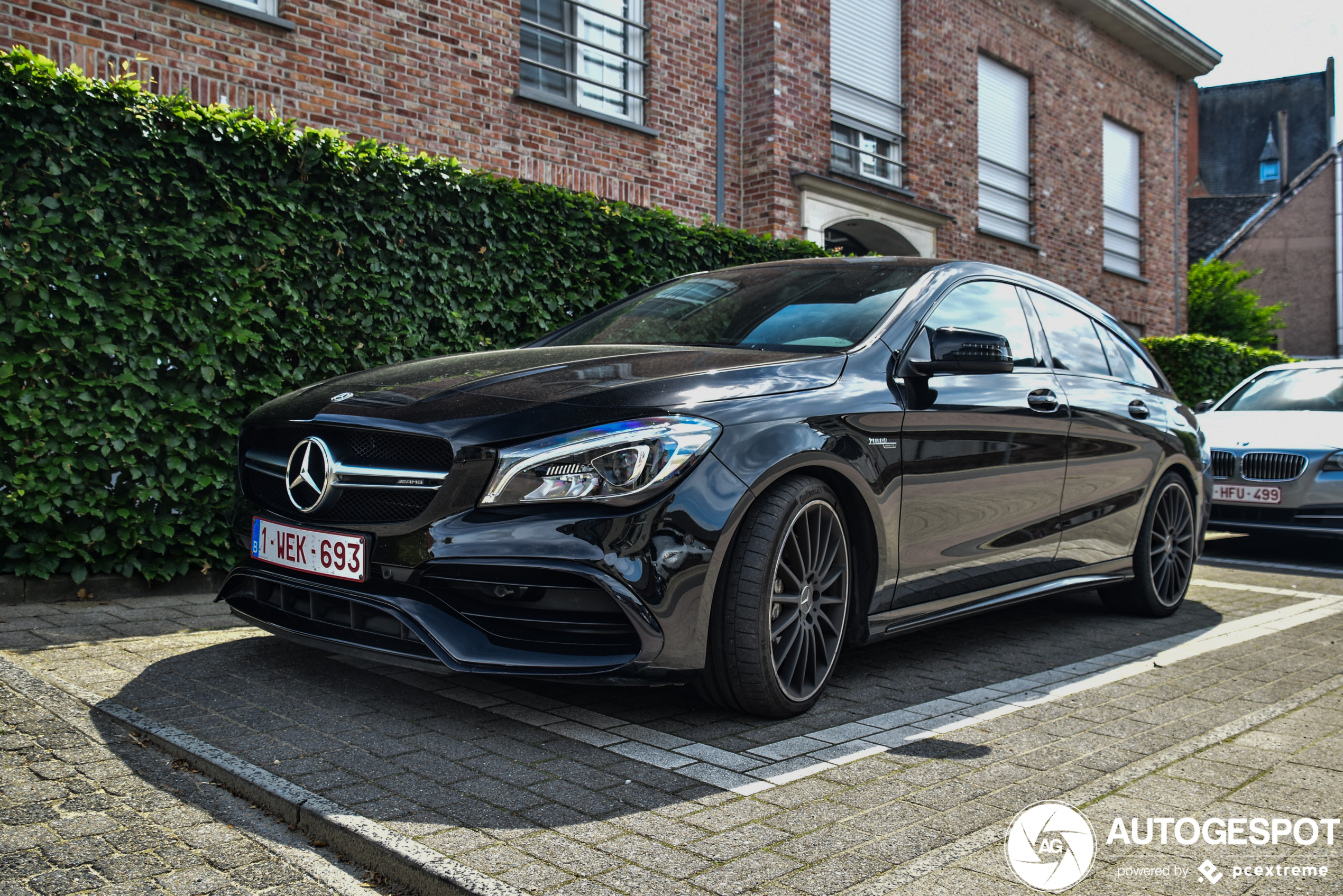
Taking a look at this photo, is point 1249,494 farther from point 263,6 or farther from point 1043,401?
point 263,6

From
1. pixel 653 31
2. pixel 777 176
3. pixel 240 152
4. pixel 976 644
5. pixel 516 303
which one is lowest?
pixel 976 644

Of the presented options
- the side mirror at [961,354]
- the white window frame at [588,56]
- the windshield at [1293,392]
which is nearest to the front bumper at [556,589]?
the side mirror at [961,354]

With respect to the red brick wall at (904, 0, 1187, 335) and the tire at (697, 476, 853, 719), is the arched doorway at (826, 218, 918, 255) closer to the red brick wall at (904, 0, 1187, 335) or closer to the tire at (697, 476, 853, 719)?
the red brick wall at (904, 0, 1187, 335)

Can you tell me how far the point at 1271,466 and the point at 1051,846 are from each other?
683 cm

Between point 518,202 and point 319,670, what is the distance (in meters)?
3.57

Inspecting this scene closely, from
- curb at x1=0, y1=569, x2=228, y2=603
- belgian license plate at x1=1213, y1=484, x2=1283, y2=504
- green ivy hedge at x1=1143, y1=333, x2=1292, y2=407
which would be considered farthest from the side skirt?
green ivy hedge at x1=1143, y1=333, x2=1292, y2=407

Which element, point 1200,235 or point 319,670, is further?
point 1200,235

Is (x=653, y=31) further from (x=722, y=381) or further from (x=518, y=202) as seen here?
(x=722, y=381)

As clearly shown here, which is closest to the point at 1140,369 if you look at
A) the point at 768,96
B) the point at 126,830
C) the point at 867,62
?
the point at 126,830

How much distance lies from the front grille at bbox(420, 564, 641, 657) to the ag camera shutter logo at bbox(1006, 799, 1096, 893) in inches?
42.6

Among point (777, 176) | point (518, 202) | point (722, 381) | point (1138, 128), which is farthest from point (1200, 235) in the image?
point (722, 381)

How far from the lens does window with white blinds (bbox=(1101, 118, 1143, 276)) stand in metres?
18.8

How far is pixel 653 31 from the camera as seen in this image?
10820mm

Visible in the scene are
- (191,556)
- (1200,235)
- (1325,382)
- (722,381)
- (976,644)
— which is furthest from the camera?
(1200,235)
